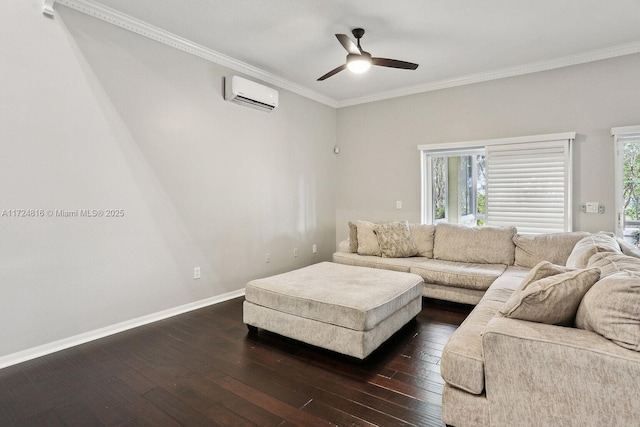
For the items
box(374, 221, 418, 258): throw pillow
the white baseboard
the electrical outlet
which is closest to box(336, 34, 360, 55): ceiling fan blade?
box(374, 221, 418, 258): throw pillow

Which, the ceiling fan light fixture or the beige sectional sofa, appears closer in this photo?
the beige sectional sofa

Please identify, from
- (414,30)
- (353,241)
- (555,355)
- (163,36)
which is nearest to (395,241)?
(353,241)

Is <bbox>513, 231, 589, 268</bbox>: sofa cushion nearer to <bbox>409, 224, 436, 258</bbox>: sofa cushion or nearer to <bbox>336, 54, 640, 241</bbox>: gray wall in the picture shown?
<bbox>336, 54, 640, 241</bbox>: gray wall

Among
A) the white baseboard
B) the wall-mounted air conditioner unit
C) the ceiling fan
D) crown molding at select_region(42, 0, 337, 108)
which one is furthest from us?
the wall-mounted air conditioner unit

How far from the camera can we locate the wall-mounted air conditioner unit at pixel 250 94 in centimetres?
404

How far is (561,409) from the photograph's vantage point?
4.91 ft

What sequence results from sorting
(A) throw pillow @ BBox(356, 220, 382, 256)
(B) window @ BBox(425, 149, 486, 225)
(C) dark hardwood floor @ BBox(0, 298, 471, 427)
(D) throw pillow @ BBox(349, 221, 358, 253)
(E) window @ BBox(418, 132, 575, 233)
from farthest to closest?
(B) window @ BBox(425, 149, 486, 225) → (D) throw pillow @ BBox(349, 221, 358, 253) → (A) throw pillow @ BBox(356, 220, 382, 256) → (E) window @ BBox(418, 132, 575, 233) → (C) dark hardwood floor @ BBox(0, 298, 471, 427)

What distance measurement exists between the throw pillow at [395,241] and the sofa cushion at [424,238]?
0.08 m

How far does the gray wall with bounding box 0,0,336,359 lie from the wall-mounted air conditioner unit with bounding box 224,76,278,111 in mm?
118

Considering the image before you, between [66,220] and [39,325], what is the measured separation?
85 cm

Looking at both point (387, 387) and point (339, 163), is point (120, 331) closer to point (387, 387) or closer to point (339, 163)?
point (387, 387)

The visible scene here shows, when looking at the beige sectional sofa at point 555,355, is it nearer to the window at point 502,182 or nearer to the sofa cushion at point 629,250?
the sofa cushion at point 629,250

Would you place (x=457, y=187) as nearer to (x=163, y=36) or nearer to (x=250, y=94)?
(x=250, y=94)

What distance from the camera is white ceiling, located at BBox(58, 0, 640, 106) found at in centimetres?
297
